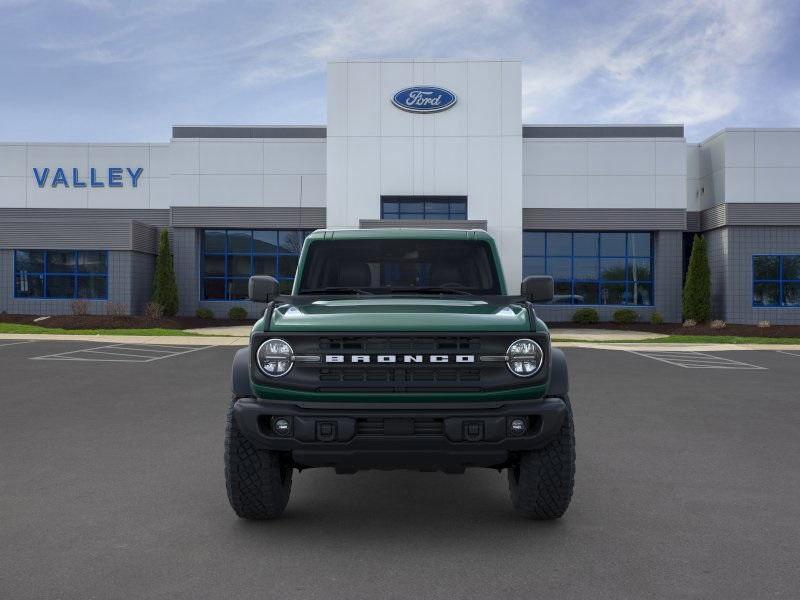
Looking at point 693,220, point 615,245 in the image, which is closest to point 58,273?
point 615,245

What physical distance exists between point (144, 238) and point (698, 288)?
76.5 ft

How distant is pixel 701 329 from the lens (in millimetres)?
26875

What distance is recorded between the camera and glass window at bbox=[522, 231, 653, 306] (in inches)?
1236

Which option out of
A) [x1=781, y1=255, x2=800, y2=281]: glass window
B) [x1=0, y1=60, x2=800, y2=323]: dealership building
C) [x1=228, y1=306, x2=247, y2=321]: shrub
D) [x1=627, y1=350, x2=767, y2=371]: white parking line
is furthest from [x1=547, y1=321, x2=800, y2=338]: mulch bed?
[x1=228, y1=306, x2=247, y2=321]: shrub

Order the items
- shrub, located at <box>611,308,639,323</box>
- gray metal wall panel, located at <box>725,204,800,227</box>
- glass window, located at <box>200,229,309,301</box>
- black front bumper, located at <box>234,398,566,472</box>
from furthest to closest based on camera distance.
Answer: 1. glass window, located at <box>200,229,309,301</box>
2. shrub, located at <box>611,308,639,323</box>
3. gray metal wall panel, located at <box>725,204,800,227</box>
4. black front bumper, located at <box>234,398,566,472</box>

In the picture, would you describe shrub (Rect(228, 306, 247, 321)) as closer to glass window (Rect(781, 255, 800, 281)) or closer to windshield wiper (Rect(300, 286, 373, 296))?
glass window (Rect(781, 255, 800, 281))

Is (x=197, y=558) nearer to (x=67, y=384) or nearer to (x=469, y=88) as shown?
(x=67, y=384)

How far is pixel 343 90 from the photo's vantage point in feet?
94.2

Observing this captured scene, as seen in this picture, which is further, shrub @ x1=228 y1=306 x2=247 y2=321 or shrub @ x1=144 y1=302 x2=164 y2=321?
shrub @ x1=228 y1=306 x2=247 y2=321

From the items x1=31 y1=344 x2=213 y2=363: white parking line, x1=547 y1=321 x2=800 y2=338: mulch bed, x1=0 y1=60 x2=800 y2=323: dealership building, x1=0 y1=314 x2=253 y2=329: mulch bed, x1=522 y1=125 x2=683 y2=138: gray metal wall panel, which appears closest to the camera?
x1=31 y1=344 x2=213 y2=363: white parking line

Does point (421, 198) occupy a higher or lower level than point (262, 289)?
higher

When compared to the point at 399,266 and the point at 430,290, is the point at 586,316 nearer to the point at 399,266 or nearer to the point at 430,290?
the point at 399,266

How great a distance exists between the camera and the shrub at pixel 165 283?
99.3 ft

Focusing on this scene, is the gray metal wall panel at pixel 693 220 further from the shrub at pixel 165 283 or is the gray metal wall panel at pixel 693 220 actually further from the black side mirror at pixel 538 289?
the black side mirror at pixel 538 289
